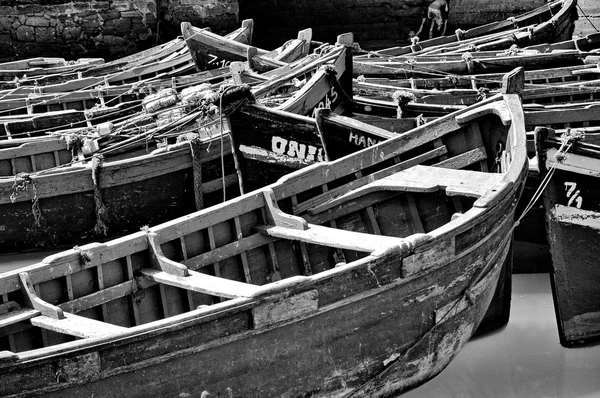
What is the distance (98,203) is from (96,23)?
1031 centimetres

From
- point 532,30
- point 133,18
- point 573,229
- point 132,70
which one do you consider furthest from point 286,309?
point 133,18

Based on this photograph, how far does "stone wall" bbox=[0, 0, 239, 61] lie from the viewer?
19.6 metres

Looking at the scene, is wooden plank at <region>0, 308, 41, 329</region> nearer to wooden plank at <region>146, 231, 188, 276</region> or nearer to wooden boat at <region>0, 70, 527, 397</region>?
wooden boat at <region>0, 70, 527, 397</region>

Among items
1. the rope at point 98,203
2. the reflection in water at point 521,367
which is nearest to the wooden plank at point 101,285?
the reflection in water at point 521,367

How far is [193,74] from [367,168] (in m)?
6.29

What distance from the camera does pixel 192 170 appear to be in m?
10.6

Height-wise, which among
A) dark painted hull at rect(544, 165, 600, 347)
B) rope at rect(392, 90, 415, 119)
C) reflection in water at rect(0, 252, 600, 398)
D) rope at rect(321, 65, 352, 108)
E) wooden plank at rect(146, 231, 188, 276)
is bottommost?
reflection in water at rect(0, 252, 600, 398)

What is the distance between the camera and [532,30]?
16438mm

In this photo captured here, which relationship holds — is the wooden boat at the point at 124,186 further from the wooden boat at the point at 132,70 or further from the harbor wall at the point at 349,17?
the harbor wall at the point at 349,17

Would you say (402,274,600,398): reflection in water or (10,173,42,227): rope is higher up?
(10,173,42,227): rope

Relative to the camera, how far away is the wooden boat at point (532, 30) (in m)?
16.5

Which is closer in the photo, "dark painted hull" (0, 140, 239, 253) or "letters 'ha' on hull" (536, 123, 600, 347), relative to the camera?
"letters 'ha' on hull" (536, 123, 600, 347)

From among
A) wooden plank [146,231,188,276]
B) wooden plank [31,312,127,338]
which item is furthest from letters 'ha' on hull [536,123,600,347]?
wooden plank [31,312,127,338]

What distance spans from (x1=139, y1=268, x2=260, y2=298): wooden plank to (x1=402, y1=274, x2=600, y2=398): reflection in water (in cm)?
213
